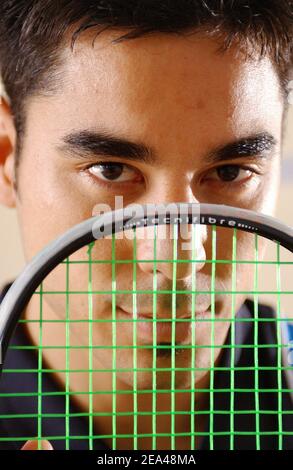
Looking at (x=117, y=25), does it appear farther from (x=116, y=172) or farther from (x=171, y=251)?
(x=171, y=251)

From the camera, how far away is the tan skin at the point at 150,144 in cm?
100

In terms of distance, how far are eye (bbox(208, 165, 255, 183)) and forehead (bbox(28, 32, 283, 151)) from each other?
5 centimetres

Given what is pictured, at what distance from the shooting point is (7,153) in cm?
121

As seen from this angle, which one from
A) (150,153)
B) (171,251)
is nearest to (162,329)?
(171,251)

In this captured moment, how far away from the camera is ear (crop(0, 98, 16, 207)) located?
3.92ft

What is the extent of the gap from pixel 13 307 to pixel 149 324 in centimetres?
24

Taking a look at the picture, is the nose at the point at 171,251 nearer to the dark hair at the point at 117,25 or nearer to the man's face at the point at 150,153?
the man's face at the point at 150,153

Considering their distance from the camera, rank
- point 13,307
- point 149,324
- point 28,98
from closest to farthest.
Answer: point 13,307
point 149,324
point 28,98

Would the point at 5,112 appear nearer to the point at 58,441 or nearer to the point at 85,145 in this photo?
the point at 85,145

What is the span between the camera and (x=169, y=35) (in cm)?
102

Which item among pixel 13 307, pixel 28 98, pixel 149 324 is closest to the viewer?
pixel 13 307

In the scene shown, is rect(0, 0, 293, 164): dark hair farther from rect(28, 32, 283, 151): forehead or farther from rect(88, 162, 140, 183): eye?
rect(88, 162, 140, 183): eye

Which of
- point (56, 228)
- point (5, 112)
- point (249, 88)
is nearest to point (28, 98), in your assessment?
point (5, 112)

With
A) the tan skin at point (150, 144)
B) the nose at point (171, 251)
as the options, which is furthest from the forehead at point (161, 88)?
the nose at point (171, 251)
